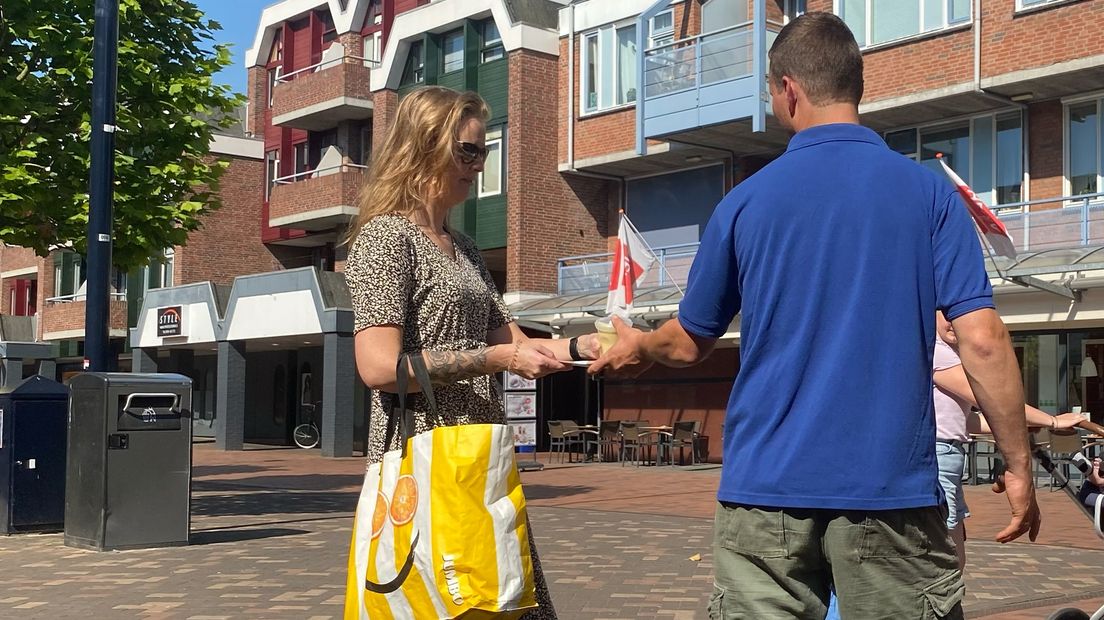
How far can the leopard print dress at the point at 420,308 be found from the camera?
329cm

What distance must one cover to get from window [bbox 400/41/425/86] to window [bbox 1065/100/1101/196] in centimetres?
1657

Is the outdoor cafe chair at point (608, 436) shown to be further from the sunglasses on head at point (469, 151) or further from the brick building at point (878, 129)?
the sunglasses on head at point (469, 151)

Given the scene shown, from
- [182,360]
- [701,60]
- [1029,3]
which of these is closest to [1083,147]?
[1029,3]

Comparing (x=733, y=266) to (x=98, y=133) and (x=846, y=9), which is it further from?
(x=846, y=9)

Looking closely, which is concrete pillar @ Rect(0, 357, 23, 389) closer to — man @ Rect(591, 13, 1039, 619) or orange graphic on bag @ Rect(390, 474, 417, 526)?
orange graphic on bag @ Rect(390, 474, 417, 526)

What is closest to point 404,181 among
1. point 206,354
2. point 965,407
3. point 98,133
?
point 965,407

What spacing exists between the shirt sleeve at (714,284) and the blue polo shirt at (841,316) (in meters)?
0.01

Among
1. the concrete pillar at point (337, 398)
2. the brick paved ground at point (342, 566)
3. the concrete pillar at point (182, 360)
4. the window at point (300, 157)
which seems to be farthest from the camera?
the concrete pillar at point (182, 360)

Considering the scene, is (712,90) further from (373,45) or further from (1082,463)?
(1082,463)

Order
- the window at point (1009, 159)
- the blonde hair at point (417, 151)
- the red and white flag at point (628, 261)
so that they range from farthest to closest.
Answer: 1. the red and white flag at point (628, 261)
2. the window at point (1009, 159)
3. the blonde hair at point (417, 151)

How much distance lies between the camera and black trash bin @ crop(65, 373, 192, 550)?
10.3 metres

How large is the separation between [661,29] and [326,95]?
1087 centimetres

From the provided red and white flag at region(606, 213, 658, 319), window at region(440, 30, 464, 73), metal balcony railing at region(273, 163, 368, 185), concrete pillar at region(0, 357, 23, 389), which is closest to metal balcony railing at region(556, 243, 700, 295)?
red and white flag at region(606, 213, 658, 319)

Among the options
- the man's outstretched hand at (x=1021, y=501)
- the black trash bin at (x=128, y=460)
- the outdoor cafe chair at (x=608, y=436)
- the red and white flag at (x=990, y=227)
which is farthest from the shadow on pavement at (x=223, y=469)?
the man's outstretched hand at (x=1021, y=501)
